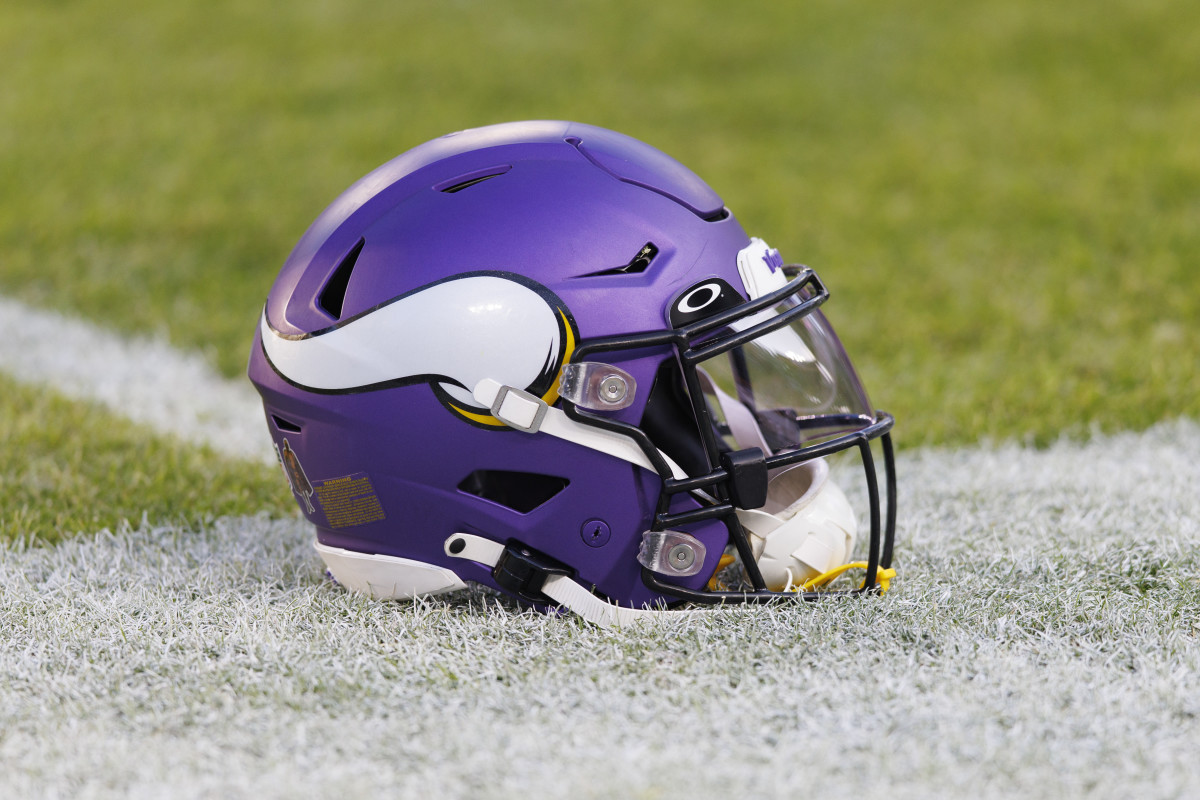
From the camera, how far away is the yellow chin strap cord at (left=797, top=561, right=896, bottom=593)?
2.41 metres

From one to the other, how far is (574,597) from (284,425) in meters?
0.72

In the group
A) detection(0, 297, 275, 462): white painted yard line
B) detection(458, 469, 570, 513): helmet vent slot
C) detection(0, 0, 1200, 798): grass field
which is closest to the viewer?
detection(0, 0, 1200, 798): grass field

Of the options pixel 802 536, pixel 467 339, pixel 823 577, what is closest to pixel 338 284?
pixel 467 339

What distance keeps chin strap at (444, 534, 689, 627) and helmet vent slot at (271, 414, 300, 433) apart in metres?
0.41

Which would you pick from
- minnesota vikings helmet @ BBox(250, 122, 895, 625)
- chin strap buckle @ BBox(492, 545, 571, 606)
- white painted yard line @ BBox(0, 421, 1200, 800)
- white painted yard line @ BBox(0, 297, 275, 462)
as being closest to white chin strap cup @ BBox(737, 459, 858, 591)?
minnesota vikings helmet @ BBox(250, 122, 895, 625)

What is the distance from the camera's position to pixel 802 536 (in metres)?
2.38

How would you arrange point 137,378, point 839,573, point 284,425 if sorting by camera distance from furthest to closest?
1. point 137,378
2. point 839,573
3. point 284,425

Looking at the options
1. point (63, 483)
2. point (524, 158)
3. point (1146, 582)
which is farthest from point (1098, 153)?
point (63, 483)

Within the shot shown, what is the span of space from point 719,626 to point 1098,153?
561 cm

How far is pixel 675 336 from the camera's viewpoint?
6.97 feet

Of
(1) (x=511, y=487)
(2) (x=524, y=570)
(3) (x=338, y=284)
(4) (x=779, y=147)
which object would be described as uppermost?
(4) (x=779, y=147)

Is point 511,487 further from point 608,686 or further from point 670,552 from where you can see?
point 608,686

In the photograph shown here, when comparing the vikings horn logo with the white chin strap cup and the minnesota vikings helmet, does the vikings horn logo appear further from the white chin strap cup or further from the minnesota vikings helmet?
the white chin strap cup

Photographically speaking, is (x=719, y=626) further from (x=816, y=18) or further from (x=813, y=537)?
(x=816, y=18)
